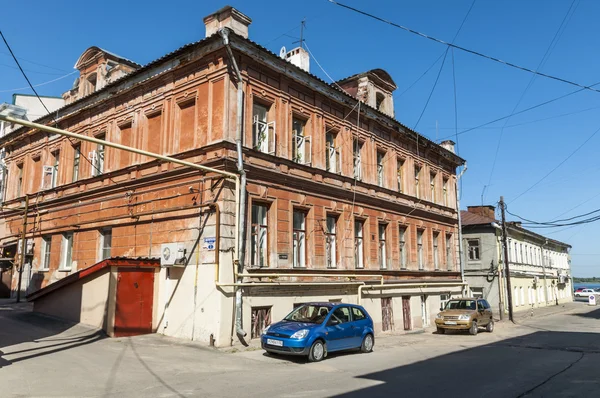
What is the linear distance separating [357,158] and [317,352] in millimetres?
11489

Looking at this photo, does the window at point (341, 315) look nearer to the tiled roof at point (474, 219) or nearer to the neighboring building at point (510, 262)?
the neighboring building at point (510, 262)

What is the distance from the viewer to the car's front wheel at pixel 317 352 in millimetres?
12305

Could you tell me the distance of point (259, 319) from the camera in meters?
15.7

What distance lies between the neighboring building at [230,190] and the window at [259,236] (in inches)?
1.5

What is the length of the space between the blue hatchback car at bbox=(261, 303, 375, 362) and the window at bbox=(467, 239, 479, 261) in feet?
87.8

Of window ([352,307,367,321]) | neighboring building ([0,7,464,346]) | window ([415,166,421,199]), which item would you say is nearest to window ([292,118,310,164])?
neighboring building ([0,7,464,346])

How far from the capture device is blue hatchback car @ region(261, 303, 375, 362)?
40.3 feet

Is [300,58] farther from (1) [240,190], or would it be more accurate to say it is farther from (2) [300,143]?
(1) [240,190]

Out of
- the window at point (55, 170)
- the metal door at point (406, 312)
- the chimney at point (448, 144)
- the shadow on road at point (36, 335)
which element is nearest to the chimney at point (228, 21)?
the shadow on road at point (36, 335)

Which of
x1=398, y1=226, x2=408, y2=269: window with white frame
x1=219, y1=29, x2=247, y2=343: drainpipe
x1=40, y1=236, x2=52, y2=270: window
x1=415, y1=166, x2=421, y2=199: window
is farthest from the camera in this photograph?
x1=415, y1=166, x2=421, y2=199: window

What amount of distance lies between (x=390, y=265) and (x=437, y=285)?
513 cm

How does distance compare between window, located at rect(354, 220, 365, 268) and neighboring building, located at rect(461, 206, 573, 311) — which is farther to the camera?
neighboring building, located at rect(461, 206, 573, 311)

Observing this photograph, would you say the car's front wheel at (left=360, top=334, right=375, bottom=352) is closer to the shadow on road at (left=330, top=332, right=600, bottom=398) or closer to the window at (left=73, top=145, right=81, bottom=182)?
the shadow on road at (left=330, top=332, right=600, bottom=398)

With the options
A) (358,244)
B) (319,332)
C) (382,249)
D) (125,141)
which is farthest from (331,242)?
(125,141)
